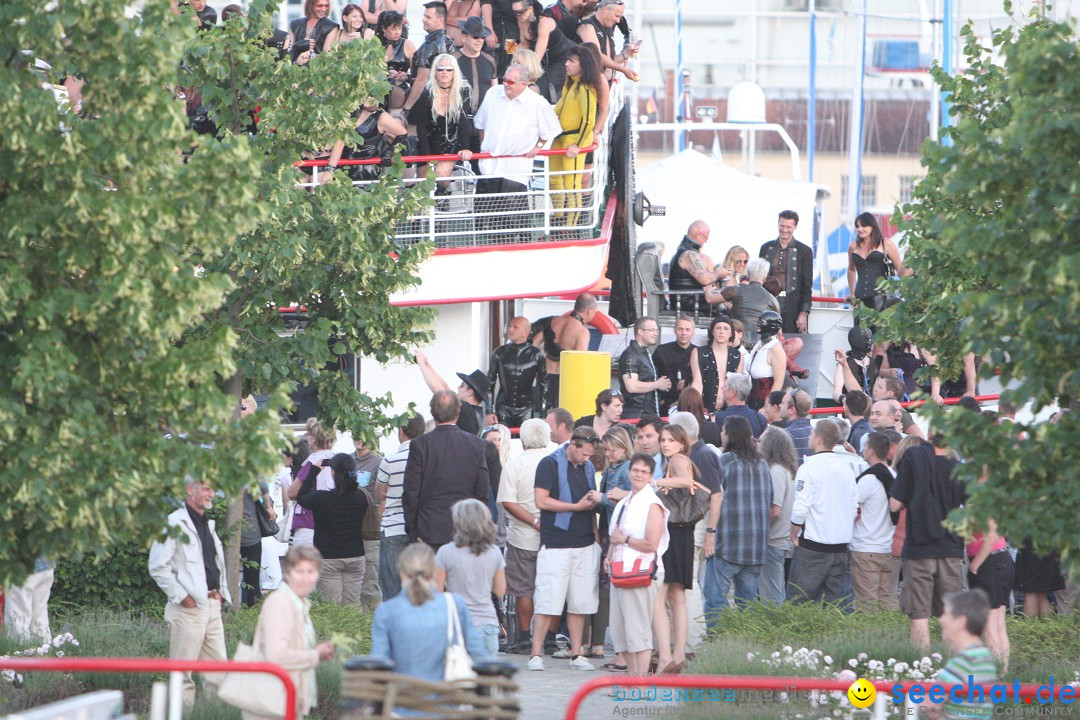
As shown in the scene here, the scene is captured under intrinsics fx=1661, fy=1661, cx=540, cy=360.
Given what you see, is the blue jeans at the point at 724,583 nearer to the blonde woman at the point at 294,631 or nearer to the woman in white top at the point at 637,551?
the woman in white top at the point at 637,551

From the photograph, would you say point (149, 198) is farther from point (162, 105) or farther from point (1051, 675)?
point (1051, 675)

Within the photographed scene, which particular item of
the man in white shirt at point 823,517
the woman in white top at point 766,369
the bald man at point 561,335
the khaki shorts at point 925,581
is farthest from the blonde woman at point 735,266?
the khaki shorts at point 925,581

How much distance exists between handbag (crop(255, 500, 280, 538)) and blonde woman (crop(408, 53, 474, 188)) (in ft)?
16.1

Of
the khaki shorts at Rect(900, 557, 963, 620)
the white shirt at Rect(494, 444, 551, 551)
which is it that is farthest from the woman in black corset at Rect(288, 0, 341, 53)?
the khaki shorts at Rect(900, 557, 963, 620)

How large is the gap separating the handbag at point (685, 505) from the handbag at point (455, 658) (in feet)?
12.9

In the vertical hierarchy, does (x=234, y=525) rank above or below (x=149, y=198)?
below

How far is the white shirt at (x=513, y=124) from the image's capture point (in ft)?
55.5

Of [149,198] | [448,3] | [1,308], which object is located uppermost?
[448,3]

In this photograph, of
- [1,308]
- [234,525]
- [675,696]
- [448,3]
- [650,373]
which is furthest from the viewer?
[448,3]

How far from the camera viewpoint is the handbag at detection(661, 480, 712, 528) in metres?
11.8

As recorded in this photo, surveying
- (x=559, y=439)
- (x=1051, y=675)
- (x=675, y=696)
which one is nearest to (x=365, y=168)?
(x=559, y=439)

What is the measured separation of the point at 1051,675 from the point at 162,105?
6773 millimetres

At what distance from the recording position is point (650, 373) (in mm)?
16531

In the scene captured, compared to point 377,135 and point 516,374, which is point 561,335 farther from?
point 377,135
